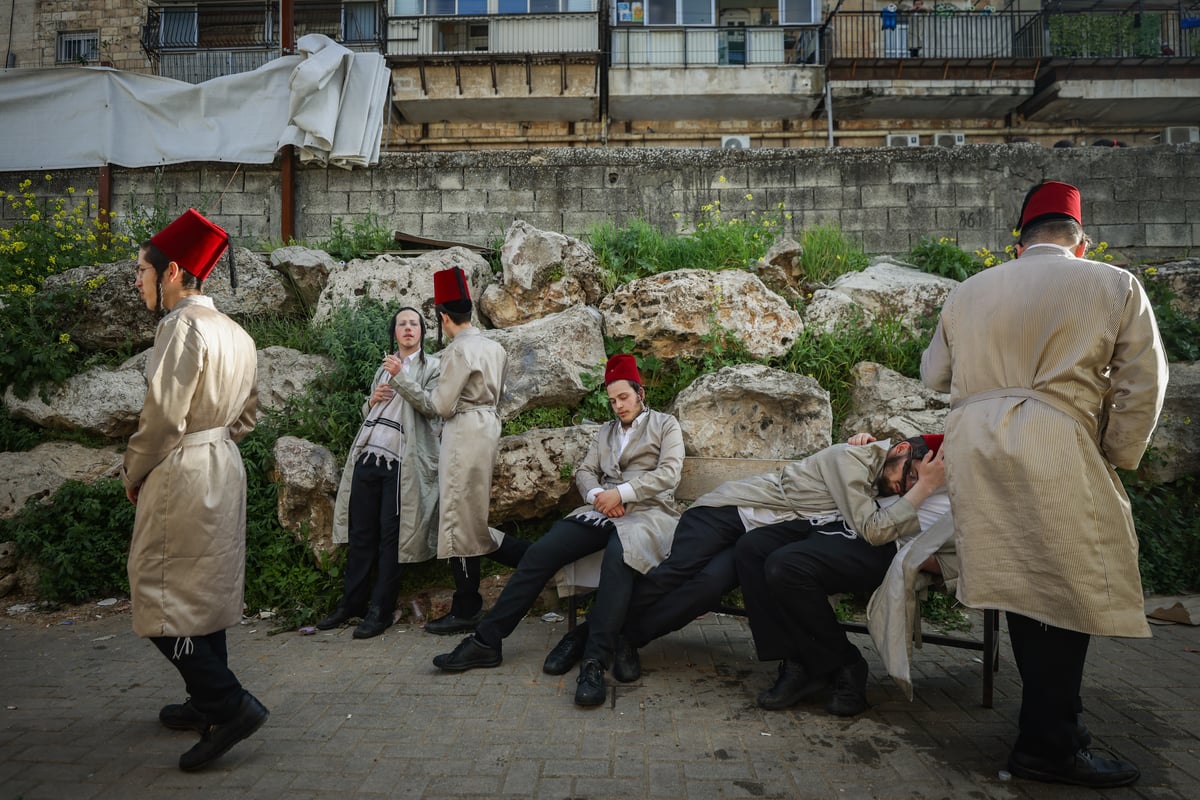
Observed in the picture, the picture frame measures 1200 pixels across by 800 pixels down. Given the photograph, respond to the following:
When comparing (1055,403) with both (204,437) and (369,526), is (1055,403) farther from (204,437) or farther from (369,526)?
(369,526)

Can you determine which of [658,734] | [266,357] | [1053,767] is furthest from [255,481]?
[1053,767]

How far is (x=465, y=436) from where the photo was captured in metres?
4.46

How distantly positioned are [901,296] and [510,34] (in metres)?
13.2

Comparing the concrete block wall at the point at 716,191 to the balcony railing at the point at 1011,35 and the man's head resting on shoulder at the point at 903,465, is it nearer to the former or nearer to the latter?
the man's head resting on shoulder at the point at 903,465

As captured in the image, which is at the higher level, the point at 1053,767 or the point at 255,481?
the point at 255,481

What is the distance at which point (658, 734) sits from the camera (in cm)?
305

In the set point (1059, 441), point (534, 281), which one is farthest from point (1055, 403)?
point (534, 281)

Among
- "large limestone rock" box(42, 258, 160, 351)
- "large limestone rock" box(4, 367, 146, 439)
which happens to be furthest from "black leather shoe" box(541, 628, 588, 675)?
"large limestone rock" box(42, 258, 160, 351)

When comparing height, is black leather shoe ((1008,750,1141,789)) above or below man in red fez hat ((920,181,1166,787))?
below

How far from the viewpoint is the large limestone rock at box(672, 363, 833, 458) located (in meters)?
5.24

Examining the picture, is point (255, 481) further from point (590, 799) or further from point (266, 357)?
point (590, 799)

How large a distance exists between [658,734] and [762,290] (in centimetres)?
415

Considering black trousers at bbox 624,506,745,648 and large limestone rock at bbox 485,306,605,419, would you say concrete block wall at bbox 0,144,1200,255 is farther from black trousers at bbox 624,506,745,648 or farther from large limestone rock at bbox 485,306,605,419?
black trousers at bbox 624,506,745,648

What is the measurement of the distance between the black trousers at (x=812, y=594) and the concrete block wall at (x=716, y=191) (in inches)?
211
